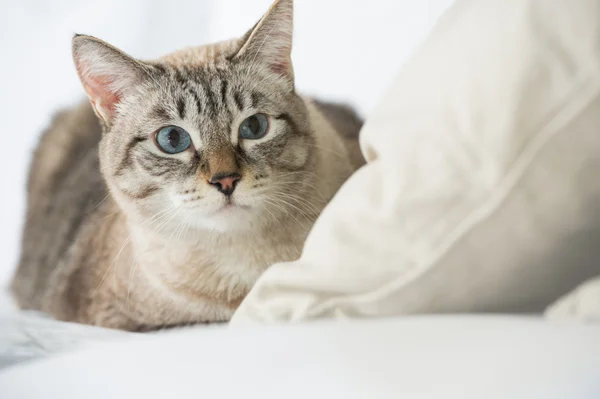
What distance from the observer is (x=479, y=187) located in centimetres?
76

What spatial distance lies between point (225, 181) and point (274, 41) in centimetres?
34

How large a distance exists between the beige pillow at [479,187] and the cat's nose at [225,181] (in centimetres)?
33

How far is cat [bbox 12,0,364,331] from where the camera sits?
3.94ft

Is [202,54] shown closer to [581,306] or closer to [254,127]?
[254,127]

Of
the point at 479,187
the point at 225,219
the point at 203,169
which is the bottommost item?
the point at 225,219

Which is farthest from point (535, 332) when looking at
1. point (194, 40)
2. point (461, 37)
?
point (194, 40)

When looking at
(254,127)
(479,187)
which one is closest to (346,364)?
(479,187)

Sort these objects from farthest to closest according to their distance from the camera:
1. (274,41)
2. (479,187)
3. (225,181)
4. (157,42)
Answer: (157,42), (274,41), (225,181), (479,187)

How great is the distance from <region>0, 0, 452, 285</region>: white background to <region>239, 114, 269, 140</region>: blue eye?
324 millimetres

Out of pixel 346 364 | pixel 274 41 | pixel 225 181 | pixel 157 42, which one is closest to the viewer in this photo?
pixel 346 364

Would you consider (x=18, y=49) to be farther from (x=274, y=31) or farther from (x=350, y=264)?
(x=350, y=264)

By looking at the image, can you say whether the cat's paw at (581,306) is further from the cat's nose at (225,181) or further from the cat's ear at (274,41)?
the cat's ear at (274,41)

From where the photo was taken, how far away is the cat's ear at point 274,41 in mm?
1212

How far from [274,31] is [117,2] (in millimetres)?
586
